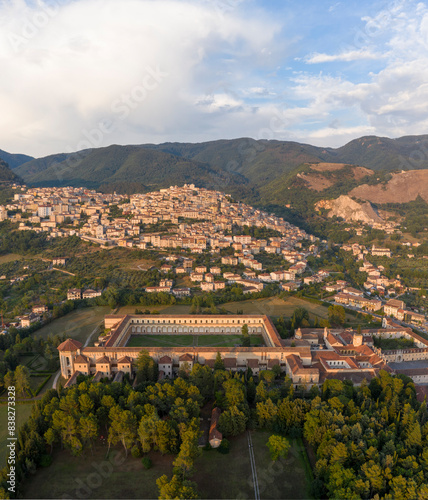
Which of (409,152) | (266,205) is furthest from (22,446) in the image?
(409,152)

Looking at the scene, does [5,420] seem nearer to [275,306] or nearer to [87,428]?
[87,428]

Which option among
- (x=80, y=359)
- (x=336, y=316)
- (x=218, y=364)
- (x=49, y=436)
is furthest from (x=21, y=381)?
(x=336, y=316)

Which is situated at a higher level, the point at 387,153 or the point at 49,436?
the point at 387,153

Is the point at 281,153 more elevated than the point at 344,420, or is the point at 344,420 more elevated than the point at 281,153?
the point at 281,153

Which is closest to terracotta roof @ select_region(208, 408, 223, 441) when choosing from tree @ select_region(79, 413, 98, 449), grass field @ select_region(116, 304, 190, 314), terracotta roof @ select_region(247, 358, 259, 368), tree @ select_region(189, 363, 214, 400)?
tree @ select_region(189, 363, 214, 400)

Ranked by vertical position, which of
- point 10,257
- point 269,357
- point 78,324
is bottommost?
point 78,324

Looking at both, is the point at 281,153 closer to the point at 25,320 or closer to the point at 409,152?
the point at 409,152

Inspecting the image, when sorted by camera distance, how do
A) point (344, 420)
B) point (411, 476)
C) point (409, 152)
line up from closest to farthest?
point (411, 476)
point (344, 420)
point (409, 152)
